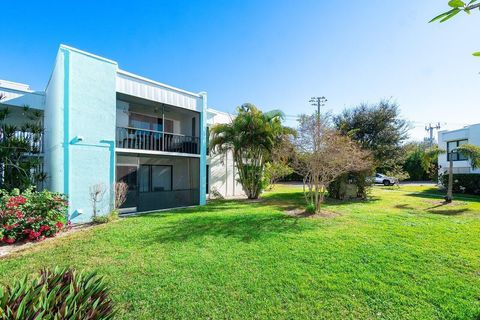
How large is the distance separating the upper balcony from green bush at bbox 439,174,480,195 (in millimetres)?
20468

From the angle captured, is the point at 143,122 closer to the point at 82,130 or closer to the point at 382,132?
the point at 82,130

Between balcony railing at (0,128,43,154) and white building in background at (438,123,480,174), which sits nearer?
balcony railing at (0,128,43,154)

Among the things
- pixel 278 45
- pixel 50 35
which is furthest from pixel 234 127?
pixel 50 35

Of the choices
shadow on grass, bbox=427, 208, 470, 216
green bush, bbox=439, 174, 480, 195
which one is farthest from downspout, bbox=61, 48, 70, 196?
green bush, bbox=439, 174, 480, 195

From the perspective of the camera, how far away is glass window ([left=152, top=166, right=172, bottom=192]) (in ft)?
47.0

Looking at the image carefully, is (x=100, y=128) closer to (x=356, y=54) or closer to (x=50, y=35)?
(x=50, y=35)

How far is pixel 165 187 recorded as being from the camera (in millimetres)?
14836

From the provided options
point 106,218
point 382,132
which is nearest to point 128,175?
point 106,218

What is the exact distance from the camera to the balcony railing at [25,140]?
877 centimetres

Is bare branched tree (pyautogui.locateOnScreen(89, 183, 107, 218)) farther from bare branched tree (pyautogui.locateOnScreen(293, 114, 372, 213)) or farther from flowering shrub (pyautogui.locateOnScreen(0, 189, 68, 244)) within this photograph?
bare branched tree (pyautogui.locateOnScreen(293, 114, 372, 213))

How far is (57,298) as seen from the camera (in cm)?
232

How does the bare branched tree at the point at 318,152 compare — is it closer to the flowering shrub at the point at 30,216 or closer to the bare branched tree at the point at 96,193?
the bare branched tree at the point at 96,193

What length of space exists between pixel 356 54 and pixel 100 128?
10.6m

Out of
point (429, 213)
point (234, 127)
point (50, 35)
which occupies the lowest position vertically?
point (429, 213)
